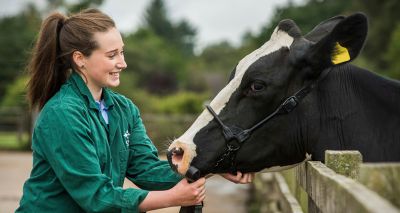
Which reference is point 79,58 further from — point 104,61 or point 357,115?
point 357,115

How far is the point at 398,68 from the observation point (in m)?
23.3

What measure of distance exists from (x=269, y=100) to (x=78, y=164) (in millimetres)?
1202

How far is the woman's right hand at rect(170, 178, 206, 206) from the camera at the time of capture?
9.97ft

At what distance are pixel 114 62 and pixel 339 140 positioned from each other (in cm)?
133

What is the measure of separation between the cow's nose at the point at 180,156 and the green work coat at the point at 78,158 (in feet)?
0.88

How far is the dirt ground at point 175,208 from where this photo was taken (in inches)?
427

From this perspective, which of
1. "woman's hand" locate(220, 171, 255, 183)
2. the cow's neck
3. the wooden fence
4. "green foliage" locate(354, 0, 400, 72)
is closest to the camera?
the wooden fence

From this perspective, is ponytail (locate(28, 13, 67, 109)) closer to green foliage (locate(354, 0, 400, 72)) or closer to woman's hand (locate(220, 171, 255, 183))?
woman's hand (locate(220, 171, 255, 183))

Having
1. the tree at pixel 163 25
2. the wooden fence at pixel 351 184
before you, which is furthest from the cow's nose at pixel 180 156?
the tree at pixel 163 25

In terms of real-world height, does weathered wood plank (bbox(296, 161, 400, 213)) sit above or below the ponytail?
below

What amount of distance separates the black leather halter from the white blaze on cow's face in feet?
0.21

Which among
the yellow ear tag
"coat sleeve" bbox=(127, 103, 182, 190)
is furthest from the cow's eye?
"coat sleeve" bbox=(127, 103, 182, 190)

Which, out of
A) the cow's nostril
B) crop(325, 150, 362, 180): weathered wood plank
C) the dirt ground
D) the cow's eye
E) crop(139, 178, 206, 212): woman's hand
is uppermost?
the cow's eye

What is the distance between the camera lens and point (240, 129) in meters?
3.60
